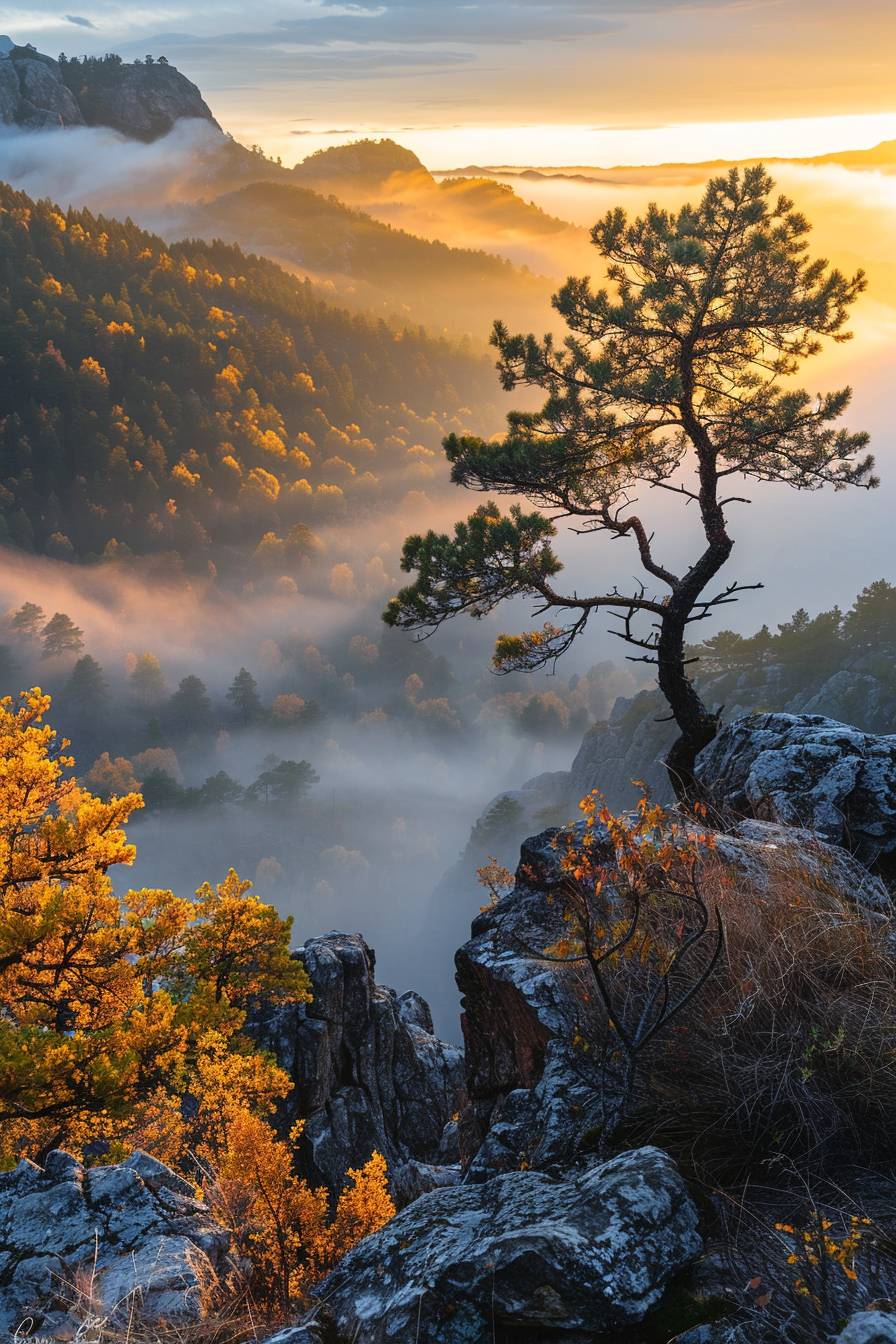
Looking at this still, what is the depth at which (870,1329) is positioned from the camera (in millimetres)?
2500

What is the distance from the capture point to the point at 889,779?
9.42 meters

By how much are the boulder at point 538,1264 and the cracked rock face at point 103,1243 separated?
1.81m

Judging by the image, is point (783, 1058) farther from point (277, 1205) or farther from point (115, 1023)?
point (115, 1023)

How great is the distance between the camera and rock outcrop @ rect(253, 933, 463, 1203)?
1948 centimetres

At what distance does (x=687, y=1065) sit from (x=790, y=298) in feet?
44.7

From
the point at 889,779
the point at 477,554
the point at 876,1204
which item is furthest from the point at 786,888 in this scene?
the point at 477,554

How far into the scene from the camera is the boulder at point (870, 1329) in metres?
2.47

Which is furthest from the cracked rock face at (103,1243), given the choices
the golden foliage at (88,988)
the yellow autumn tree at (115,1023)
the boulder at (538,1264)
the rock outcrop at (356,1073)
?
the rock outcrop at (356,1073)

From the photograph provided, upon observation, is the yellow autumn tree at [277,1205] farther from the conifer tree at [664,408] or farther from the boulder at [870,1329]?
the conifer tree at [664,408]

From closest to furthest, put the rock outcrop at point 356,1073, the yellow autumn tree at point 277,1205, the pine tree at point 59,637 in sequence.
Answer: the yellow autumn tree at point 277,1205 < the rock outcrop at point 356,1073 < the pine tree at point 59,637

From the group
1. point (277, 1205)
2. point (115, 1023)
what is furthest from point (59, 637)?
point (277, 1205)

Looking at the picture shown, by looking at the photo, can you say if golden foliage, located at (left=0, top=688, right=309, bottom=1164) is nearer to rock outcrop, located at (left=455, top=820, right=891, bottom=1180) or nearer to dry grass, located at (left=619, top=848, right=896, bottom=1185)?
rock outcrop, located at (left=455, top=820, right=891, bottom=1180)

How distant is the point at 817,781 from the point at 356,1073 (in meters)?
15.8

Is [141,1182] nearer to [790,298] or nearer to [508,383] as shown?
[508,383]
